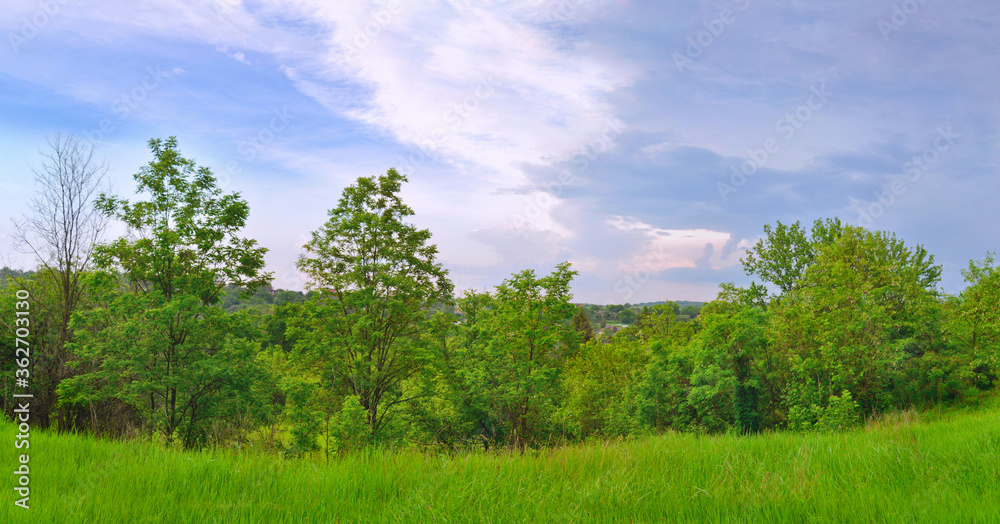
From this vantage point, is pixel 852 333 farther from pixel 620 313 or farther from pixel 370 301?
pixel 620 313

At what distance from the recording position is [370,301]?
23.5m

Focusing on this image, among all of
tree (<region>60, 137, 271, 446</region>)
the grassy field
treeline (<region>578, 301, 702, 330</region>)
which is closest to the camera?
the grassy field

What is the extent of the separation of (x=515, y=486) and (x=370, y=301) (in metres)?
19.5

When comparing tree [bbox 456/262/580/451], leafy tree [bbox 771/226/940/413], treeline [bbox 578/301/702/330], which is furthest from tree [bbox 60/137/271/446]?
treeline [bbox 578/301/702/330]

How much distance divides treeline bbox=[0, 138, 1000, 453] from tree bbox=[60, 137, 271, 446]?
0.08 metres

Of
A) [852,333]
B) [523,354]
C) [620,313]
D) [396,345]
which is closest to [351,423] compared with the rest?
[396,345]

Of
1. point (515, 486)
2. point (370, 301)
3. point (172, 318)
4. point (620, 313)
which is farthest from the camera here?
point (620, 313)

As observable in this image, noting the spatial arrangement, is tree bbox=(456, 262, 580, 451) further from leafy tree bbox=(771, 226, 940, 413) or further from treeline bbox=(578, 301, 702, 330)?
treeline bbox=(578, 301, 702, 330)

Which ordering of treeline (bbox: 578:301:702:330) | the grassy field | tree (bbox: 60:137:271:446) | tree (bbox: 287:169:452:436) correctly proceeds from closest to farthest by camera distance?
the grassy field < tree (bbox: 60:137:271:446) < tree (bbox: 287:169:452:436) < treeline (bbox: 578:301:702:330)

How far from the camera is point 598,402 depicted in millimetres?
35094

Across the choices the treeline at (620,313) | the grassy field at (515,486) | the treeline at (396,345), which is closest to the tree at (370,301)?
the treeline at (396,345)

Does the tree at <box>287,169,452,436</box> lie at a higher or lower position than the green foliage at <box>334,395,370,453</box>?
higher

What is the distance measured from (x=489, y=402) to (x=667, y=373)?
35.6 ft

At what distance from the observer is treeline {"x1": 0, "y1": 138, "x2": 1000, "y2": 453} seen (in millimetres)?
17906
